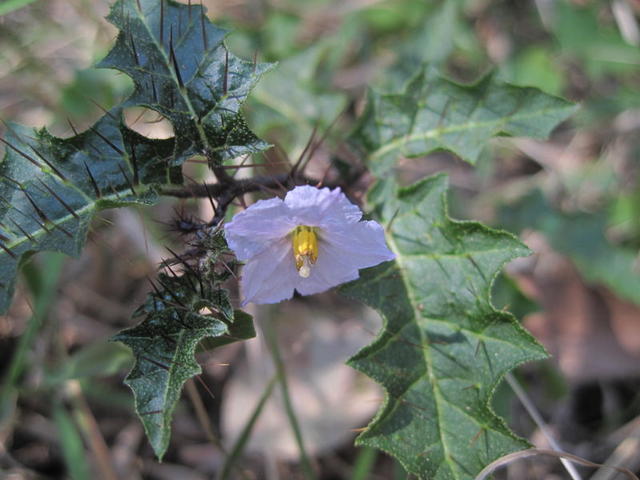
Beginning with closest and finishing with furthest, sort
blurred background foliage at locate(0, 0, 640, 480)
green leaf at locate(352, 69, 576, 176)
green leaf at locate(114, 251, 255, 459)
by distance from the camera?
green leaf at locate(114, 251, 255, 459)
green leaf at locate(352, 69, 576, 176)
blurred background foliage at locate(0, 0, 640, 480)

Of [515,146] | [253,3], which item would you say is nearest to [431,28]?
[515,146]

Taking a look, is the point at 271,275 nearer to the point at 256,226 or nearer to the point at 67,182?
the point at 256,226

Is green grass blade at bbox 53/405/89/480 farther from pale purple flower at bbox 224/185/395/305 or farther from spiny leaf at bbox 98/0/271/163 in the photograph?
spiny leaf at bbox 98/0/271/163

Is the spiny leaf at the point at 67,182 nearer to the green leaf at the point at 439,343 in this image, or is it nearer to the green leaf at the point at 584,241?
the green leaf at the point at 439,343

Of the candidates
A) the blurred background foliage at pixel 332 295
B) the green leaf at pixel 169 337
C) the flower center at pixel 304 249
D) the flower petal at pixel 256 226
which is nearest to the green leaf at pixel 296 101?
the blurred background foliage at pixel 332 295

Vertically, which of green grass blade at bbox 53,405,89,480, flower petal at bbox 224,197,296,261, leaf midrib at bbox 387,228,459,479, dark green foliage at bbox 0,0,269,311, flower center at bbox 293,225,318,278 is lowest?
green grass blade at bbox 53,405,89,480

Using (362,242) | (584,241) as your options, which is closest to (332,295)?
(584,241)

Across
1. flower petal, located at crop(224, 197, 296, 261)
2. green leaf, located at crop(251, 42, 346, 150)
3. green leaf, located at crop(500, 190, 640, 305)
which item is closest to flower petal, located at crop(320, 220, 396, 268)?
flower petal, located at crop(224, 197, 296, 261)
